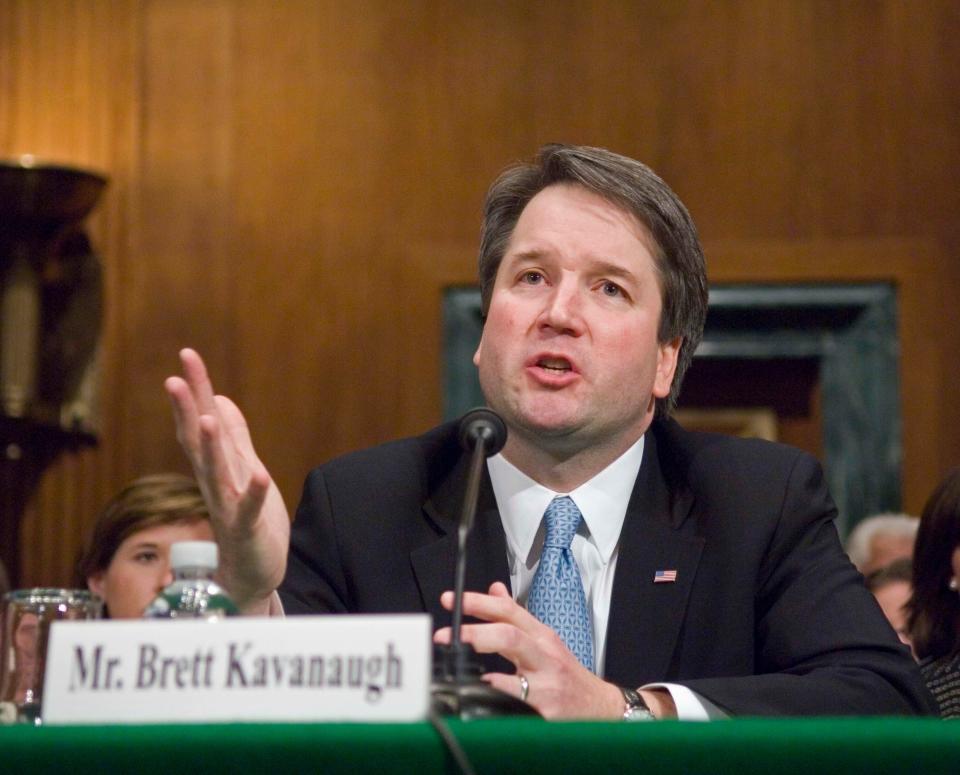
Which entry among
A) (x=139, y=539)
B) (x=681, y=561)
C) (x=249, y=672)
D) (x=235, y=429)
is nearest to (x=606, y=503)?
(x=681, y=561)

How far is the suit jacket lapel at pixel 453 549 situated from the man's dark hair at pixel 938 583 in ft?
3.46

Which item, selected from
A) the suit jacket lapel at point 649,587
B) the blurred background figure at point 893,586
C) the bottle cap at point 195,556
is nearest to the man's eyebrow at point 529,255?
the suit jacket lapel at point 649,587

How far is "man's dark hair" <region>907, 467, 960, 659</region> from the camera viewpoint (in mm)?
2984

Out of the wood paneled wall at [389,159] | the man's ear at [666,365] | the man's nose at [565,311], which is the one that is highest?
the wood paneled wall at [389,159]

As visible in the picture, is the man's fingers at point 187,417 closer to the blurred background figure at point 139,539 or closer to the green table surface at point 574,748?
the green table surface at point 574,748

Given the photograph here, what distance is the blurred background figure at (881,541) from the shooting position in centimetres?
412

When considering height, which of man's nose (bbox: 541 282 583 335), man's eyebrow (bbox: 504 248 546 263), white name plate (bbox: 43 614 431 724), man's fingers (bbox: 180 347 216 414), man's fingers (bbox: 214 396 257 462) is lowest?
white name plate (bbox: 43 614 431 724)

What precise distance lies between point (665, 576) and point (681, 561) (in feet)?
0.13

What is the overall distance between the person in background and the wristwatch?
1810 millimetres

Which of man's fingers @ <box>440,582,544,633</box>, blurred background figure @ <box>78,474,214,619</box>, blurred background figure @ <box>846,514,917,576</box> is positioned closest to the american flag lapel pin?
man's fingers @ <box>440,582,544,633</box>

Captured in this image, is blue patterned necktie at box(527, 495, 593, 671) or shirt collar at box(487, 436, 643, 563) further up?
shirt collar at box(487, 436, 643, 563)

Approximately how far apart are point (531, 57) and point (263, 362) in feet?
4.29

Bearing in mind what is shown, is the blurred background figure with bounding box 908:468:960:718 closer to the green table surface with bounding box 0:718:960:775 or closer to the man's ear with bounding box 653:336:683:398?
the man's ear with bounding box 653:336:683:398

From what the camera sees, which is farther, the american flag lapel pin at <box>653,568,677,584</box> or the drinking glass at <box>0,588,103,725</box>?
the american flag lapel pin at <box>653,568,677,584</box>
